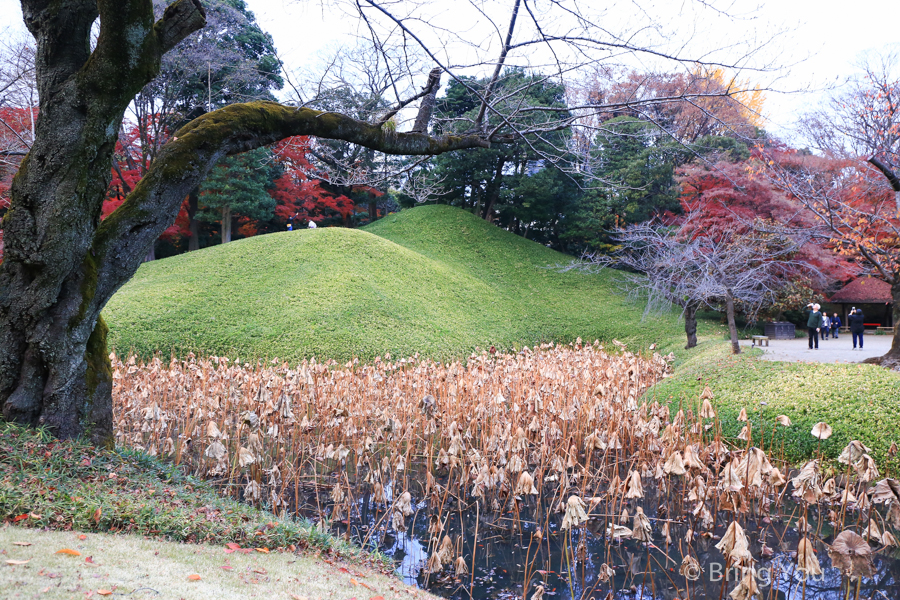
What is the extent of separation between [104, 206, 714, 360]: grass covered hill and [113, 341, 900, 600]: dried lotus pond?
4.21 m

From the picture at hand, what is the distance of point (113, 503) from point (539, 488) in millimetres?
3198

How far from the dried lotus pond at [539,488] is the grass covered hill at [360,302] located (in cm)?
421

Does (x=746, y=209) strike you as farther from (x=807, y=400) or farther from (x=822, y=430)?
(x=822, y=430)

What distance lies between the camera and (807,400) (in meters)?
6.42

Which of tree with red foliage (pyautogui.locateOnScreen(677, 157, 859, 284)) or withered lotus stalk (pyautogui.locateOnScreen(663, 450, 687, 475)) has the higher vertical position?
tree with red foliage (pyautogui.locateOnScreen(677, 157, 859, 284))

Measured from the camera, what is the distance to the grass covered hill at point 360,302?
1130cm

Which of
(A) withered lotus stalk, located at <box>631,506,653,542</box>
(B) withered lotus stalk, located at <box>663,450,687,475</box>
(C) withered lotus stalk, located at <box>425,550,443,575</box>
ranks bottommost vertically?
(C) withered lotus stalk, located at <box>425,550,443,575</box>

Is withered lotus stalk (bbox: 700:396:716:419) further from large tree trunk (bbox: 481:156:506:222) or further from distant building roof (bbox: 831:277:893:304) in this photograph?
large tree trunk (bbox: 481:156:506:222)

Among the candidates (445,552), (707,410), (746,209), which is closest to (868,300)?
(746,209)

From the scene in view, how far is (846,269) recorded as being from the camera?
1622 centimetres

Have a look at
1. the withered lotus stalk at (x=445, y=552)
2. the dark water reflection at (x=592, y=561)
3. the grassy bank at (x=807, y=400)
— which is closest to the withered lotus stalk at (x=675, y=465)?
the dark water reflection at (x=592, y=561)

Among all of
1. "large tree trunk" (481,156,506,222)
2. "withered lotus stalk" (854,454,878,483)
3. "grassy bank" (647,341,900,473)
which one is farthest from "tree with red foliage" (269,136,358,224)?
"withered lotus stalk" (854,454,878,483)

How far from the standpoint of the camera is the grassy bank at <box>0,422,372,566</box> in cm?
302

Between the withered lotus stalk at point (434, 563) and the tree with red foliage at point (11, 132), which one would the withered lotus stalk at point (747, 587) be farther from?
the tree with red foliage at point (11, 132)
